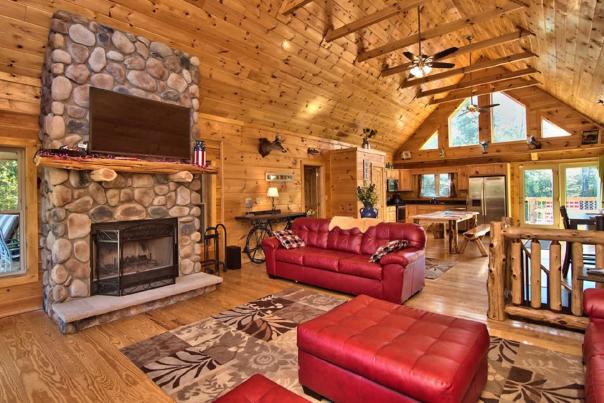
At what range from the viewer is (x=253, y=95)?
5.75m

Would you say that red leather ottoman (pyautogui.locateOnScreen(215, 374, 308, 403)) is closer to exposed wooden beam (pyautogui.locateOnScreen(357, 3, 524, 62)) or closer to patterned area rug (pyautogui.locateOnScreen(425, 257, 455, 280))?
patterned area rug (pyautogui.locateOnScreen(425, 257, 455, 280))

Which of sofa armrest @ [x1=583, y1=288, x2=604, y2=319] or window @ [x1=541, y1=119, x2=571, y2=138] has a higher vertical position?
window @ [x1=541, y1=119, x2=571, y2=138]

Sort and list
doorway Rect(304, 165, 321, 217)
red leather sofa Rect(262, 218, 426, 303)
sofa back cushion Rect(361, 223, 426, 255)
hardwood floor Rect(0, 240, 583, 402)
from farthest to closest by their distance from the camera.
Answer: doorway Rect(304, 165, 321, 217) → sofa back cushion Rect(361, 223, 426, 255) → red leather sofa Rect(262, 218, 426, 303) → hardwood floor Rect(0, 240, 583, 402)

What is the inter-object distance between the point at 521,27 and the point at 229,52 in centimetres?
470

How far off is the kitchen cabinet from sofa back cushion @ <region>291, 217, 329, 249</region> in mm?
6869

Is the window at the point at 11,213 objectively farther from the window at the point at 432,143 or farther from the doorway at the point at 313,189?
the window at the point at 432,143

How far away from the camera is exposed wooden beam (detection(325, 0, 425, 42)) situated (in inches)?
171

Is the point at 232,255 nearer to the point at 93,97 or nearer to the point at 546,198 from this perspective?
the point at 93,97

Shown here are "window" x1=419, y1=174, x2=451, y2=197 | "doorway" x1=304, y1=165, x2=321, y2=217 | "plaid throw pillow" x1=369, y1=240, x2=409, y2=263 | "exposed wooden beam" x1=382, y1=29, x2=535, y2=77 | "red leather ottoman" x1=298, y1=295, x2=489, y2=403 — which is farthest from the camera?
"window" x1=419, y1=174, x2=451, y2=197

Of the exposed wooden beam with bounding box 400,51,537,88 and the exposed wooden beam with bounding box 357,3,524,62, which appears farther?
the exposed wooden beam with bounding box 400,51,537,88

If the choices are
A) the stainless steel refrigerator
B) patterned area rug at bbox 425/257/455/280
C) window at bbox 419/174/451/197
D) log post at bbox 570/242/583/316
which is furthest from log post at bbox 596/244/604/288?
window at bbox 419/174/451/197

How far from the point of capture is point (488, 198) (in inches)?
365

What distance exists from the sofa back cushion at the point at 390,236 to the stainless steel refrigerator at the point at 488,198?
626cm

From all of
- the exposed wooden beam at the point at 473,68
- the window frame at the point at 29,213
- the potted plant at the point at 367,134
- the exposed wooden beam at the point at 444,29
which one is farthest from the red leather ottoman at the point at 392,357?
the potted plant at the point at 367,134
